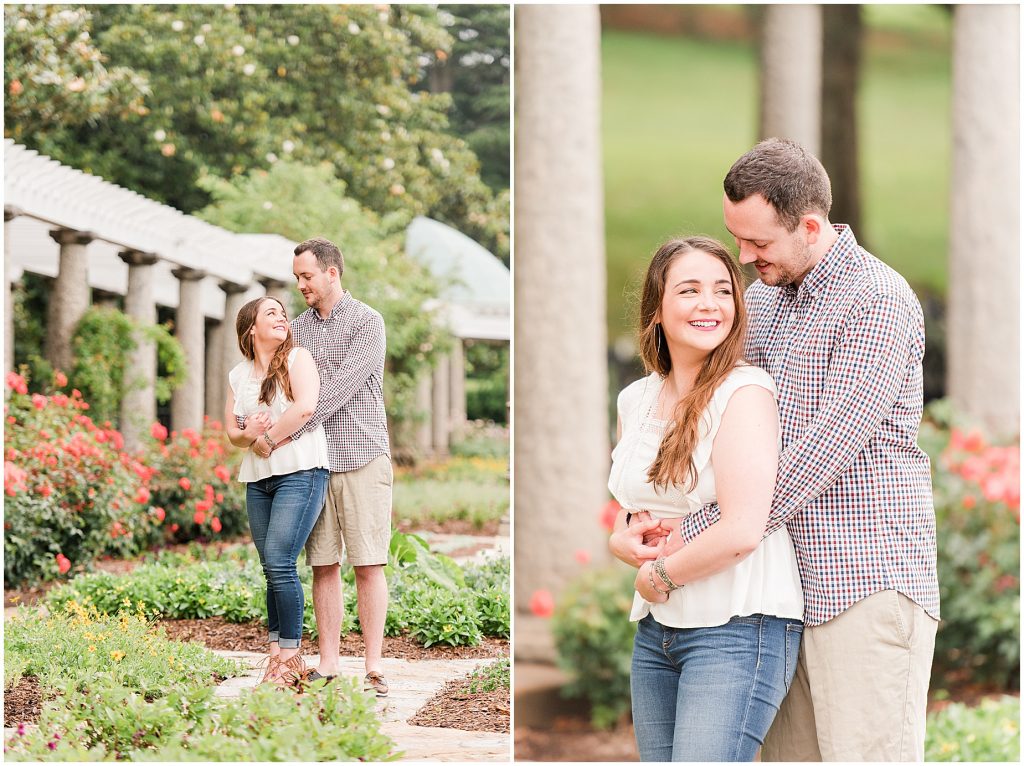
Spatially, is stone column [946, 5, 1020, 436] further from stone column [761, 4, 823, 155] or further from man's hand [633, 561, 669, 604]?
man's hand [633, 561, 669, 604]

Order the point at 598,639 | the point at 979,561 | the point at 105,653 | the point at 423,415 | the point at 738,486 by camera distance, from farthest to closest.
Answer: the point at 423,415
the point at 979,561
the point at 598,639
the point at 105,653
the point at 738,486

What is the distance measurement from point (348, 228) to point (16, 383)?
1139 millimetres

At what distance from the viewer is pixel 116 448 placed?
329 centimetres

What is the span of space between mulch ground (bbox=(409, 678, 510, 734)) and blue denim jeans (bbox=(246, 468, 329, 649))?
45 cm

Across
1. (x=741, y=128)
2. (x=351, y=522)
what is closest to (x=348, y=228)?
(x=351, y=522)

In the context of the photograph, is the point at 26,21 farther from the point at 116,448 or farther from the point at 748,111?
the point at 748,111

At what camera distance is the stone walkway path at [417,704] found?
2662 mm

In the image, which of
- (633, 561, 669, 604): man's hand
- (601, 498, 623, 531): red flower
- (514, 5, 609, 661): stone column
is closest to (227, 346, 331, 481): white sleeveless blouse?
(633, 561, 669, 604): man's hand

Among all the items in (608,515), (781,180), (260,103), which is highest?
(260,103)

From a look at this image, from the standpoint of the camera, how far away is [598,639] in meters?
3.59

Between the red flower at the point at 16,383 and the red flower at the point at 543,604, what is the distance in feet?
6.19

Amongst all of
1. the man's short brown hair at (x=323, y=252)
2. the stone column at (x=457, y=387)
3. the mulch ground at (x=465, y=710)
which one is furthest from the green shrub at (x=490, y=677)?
the man's short brown hair at (x=323, y=252)

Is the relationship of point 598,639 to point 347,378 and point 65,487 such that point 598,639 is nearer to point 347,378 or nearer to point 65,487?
point 347,378

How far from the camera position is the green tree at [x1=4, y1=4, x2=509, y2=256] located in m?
3.21
